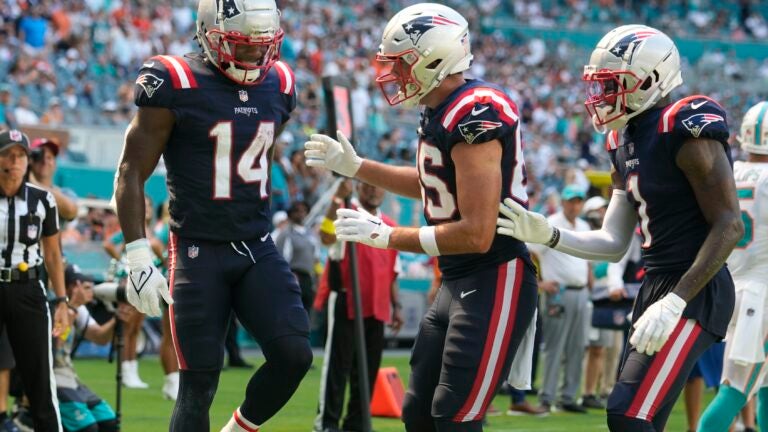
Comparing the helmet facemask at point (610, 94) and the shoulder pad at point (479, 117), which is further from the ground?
the helmet facemask at point (610, 94)

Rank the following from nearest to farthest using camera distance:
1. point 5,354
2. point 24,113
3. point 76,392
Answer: point 5,354, point 76,392, point 24,113

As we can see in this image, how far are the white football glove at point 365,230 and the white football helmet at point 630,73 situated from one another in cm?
99

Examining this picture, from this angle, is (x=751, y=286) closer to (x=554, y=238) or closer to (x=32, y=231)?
(x=554, y=238)

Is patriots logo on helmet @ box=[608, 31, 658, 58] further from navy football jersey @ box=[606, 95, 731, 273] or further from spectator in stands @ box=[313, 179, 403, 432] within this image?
spectator in stands @ box=[313, 179, 403, 432]

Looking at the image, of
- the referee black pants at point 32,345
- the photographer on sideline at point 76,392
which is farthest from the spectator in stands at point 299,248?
the referee black pants at point 32,345

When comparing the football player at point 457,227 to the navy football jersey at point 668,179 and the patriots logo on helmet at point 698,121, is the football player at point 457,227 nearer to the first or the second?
the navy football jersey at point 668,179

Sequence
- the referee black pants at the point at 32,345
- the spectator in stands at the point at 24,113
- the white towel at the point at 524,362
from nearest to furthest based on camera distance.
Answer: the white towel at the point at 524,362 < the referee black pants at the point at 32,345 < the spectator in stands at the point at 24,113

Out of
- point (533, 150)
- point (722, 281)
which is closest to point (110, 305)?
point (722, 281)

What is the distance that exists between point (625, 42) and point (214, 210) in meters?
1.80

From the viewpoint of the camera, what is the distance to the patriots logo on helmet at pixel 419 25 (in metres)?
4.66

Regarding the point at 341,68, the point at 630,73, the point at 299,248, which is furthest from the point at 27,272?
the point at 341,68

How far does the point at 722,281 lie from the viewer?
183 inches

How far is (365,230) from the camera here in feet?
14.8

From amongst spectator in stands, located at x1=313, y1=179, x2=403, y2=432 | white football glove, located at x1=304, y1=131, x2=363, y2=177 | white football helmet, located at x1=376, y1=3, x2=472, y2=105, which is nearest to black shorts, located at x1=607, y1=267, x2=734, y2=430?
white football helmet, located at x1=376, y1=3, x2=472, y2=105
